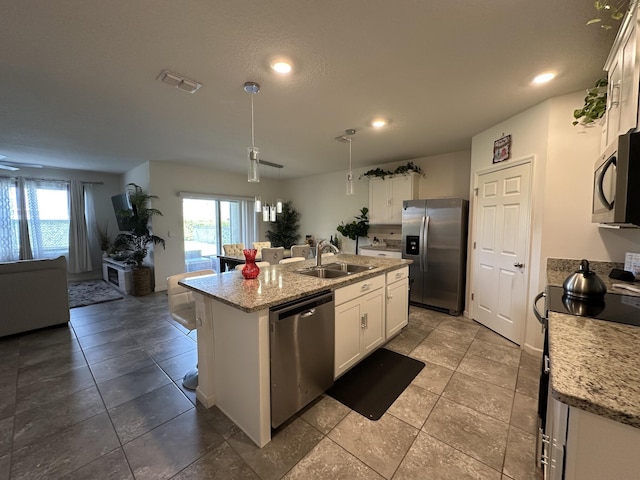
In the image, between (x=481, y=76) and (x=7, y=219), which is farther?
(x=7, y=219)

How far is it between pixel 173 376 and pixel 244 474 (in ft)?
4.19

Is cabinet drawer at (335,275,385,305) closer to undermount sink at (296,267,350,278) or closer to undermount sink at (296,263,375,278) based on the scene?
undermount sink at (296,263,375,278)

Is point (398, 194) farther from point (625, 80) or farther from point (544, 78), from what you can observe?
point (625, 80)

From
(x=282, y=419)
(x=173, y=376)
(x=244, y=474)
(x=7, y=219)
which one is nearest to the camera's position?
(x=244, y=474)

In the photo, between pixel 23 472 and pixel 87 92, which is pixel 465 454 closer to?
pixel 23 472

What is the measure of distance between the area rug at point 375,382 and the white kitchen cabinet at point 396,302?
30 cm

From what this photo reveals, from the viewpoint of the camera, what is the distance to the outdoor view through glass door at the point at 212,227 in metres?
5.80

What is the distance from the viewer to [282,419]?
1.69 metres

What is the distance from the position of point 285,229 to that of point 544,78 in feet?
18.6

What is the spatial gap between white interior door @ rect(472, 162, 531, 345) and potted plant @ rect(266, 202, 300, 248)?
4506 millimetres

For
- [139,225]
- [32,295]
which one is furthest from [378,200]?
[32,295]

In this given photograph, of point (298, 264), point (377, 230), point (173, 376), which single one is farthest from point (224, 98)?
point (377, 230)

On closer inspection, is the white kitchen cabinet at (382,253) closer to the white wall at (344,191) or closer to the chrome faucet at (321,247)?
the white wall at (344,191)

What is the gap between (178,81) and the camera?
211cm
